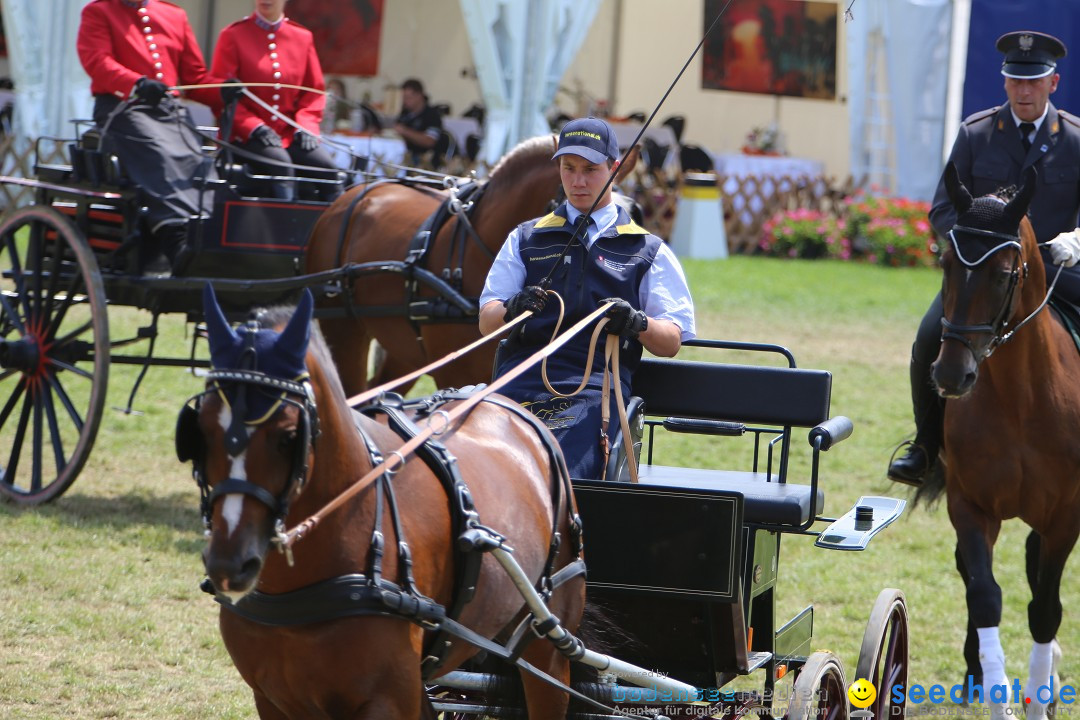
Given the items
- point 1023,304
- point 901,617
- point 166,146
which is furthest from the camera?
point 166,146

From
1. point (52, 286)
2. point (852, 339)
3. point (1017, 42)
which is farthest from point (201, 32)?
point (1017, 42)

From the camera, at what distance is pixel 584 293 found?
3.83m

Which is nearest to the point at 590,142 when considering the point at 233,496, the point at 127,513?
the point at 233,496

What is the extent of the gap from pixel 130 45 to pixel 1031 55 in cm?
437

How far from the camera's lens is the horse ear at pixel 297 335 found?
7.54 feet

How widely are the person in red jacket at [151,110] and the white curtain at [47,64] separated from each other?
7123 mm

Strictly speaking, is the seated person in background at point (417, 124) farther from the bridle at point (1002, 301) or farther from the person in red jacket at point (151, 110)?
the bridle at point (1002, 301)

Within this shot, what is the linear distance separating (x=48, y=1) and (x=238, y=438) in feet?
42.3

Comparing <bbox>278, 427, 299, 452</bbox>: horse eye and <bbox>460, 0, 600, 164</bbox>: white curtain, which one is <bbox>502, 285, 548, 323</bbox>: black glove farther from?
<bbox>460, 0, 600, 164</bbox>: white curtain

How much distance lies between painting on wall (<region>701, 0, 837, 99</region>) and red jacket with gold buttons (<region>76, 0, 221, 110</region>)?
53.5ft

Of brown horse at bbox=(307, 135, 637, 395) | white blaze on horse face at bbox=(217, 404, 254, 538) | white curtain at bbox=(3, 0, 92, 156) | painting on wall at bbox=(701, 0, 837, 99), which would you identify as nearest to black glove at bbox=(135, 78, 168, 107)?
brown horse at bbox=(307, 135, 637, 395)

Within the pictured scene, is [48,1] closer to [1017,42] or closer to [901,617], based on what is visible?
[1017,42]

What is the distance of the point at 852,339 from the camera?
12.5m

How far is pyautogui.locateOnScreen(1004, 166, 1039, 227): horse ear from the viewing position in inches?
169
